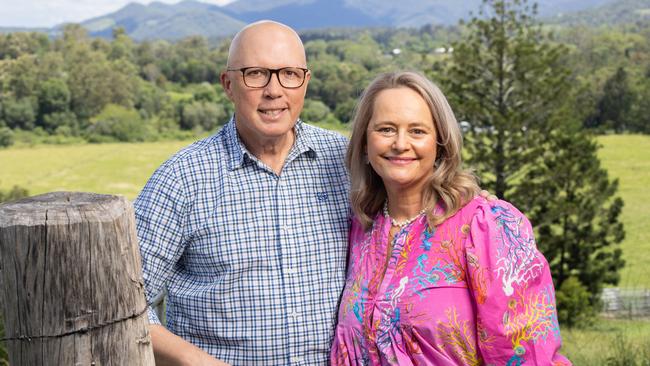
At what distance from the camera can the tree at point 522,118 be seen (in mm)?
24578

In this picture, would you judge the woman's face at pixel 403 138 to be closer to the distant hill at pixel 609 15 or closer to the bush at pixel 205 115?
the bush at pixel 205 115

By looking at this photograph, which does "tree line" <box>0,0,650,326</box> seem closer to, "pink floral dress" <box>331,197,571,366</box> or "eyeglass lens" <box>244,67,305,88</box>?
"eyeglass lens" <box>244,67,305,88</box>

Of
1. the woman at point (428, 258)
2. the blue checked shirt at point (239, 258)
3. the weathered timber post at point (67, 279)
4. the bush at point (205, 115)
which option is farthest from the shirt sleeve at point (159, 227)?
the bush at point (205, 115)

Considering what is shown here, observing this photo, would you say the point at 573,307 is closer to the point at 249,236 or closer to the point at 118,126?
the point at 249,236

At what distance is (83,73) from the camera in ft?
217

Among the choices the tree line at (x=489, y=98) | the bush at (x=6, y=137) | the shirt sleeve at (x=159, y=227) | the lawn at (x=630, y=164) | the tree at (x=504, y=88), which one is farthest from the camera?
the bush at (x=6, y=137)

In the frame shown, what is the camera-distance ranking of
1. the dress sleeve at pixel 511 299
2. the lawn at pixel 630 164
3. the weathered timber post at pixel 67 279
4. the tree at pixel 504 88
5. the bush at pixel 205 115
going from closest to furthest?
the weathered timber post at pixel 67 279, the dress sleeve at pixel 511 299, the tree at pixel 504 88, the lawn at pixel 630 164, the bush at pixel 205 115

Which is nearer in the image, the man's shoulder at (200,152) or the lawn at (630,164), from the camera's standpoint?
the man's shoulder at (200,152)

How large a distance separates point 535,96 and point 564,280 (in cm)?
641

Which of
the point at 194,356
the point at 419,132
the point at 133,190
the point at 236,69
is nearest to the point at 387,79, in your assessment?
the point at 419,132

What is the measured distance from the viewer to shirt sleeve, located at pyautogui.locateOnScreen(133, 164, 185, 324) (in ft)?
7.56

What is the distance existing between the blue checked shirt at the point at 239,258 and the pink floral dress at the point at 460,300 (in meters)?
0.16

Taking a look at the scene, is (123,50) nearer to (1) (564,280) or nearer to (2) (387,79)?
(1) (564,280)

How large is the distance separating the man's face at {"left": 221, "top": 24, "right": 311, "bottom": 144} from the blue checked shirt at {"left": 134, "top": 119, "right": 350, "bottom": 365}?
12 centimetres
